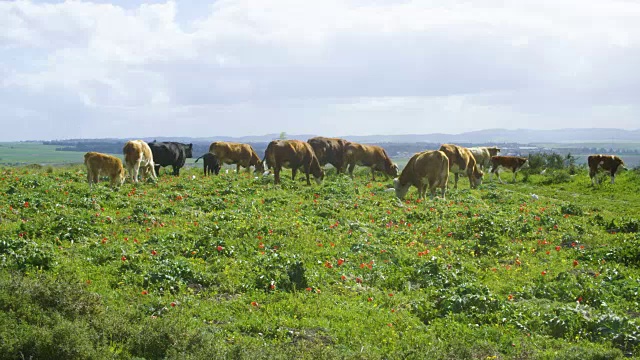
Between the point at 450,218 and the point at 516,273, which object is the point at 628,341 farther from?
the point at 450,218

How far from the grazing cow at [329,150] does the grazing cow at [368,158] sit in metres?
0.42

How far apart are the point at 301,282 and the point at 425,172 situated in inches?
553

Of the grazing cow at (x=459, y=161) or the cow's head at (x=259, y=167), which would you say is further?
the cow's head at (x=259, y=167)

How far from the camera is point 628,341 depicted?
8273 millimetres

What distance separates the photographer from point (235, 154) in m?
35.7

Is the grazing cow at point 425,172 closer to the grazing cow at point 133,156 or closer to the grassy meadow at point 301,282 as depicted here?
the grassy meadow at point 301,282

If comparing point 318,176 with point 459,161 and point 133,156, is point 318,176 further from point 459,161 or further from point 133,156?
point 133,156

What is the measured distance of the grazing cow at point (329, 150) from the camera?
35969 mm

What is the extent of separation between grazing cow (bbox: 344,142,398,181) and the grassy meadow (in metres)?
18.4

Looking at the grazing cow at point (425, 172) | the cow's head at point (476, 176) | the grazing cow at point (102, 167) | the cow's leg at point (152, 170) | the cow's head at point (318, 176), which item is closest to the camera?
the grazing cow at point (102, 167)

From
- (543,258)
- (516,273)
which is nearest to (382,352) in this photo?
(516,273)

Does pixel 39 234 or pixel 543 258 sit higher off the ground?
pixel 39 234

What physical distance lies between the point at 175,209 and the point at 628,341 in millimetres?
12400

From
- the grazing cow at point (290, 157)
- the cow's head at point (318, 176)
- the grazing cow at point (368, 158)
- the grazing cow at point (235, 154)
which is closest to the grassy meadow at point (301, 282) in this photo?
the grazing cow at point (290, 157)
